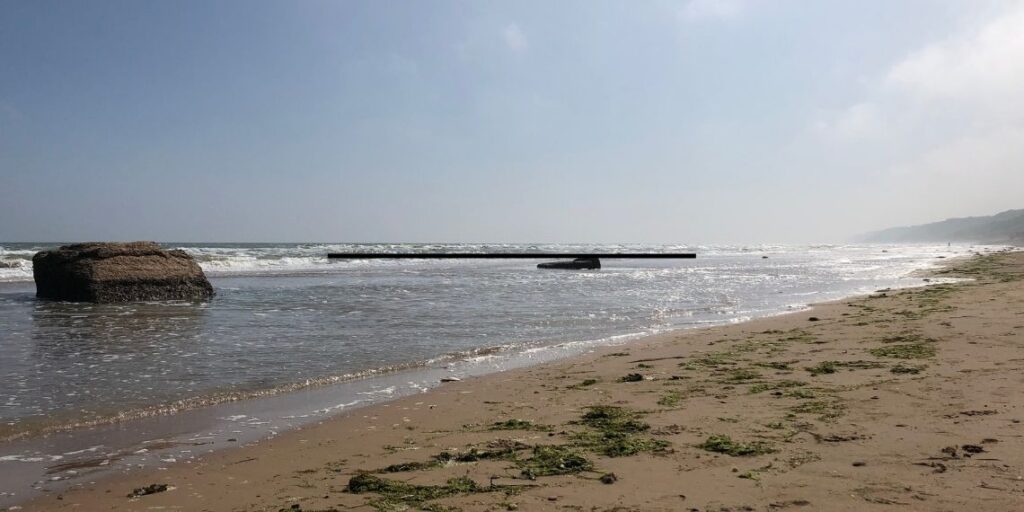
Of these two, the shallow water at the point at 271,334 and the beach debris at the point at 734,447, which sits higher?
the beach debris at the point at 734,447

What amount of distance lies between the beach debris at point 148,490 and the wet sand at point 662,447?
0.04m

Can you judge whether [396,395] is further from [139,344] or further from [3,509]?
[139,344]

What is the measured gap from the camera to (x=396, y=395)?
6176mm

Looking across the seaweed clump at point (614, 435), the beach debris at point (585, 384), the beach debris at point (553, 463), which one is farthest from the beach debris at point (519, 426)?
the beach debris at point (585, 384)

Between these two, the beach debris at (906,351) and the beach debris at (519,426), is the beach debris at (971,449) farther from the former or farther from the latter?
the beach debris at (906,351)

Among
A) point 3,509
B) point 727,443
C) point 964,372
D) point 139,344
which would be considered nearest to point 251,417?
point 3,509

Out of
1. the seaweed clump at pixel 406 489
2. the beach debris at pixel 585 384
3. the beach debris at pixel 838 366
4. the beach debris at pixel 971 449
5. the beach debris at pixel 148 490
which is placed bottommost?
the beach debris at pixel 585 384

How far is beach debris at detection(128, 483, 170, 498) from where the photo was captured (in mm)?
3461

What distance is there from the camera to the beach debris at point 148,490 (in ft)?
11.4

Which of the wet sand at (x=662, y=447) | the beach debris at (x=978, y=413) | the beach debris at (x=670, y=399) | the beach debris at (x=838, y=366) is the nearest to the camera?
the wet sand at (x=662, y=447)

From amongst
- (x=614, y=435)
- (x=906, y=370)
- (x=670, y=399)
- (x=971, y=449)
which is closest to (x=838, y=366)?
(x=906, y=370)

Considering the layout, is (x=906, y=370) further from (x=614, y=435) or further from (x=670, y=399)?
(x=614, y=435)

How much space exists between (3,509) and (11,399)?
3094mm

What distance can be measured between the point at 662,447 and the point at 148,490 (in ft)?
10.5
